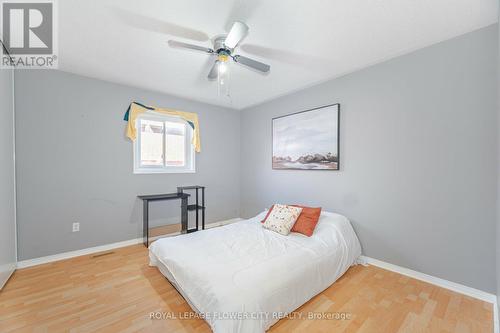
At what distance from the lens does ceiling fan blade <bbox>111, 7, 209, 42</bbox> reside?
5.73ft

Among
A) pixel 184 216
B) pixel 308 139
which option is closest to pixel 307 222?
pixel 308 139

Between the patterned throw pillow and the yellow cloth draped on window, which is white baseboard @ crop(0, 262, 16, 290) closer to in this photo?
the yellow cloth draped on window

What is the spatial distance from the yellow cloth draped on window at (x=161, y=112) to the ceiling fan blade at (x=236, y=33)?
2.20 meters

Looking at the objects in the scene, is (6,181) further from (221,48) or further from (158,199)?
(221,48)

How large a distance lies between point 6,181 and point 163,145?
188cm

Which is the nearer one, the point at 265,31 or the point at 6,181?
the point at 265,31

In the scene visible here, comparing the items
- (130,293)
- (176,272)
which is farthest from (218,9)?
(130,293)

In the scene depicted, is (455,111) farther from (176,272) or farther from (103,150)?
(103,150)

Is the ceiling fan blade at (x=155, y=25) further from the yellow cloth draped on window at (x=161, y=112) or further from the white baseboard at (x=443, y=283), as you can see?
the white baseboard at (x=443, y=283)

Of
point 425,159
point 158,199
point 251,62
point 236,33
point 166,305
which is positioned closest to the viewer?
point 236,33

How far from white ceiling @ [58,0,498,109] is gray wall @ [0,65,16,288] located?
66 centimetres

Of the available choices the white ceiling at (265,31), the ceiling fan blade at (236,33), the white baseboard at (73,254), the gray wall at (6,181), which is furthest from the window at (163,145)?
the ceiling fan blade at (236,33)

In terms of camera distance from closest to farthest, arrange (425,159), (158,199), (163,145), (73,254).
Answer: (425,159), (73,254), (158,199), (163,145)

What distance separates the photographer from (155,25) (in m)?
1.86
